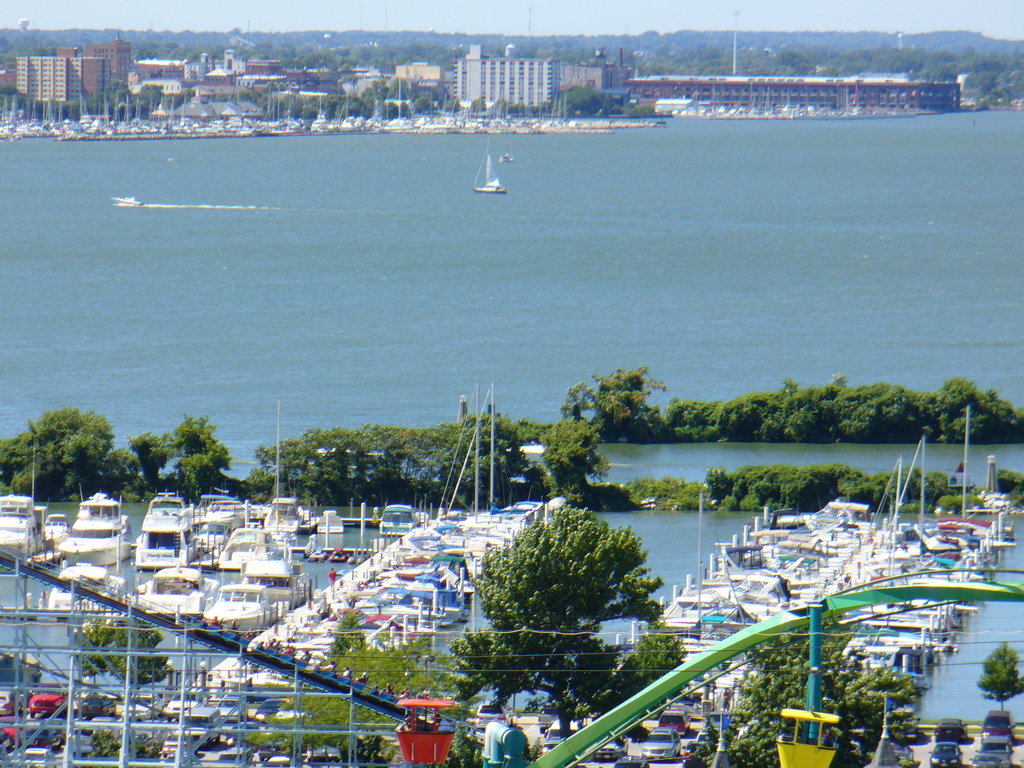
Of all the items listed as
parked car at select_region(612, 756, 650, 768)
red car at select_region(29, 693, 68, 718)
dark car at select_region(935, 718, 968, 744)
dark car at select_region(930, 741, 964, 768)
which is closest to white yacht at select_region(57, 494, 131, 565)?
red car at select_region(29, 693, 68, 718)

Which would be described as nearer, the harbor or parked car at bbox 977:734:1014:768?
the harbor

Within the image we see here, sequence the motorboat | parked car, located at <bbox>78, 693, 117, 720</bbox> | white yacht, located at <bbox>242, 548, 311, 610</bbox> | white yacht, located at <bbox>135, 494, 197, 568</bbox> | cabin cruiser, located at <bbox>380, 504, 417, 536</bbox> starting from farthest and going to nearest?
1. cabin cruiser, located at <bbox>380, 504, 417, 536</bbox>
2. the motorboat
3. white yacht, located at <bbox>135, 494, 197, 568</bbox>
4. white yacht, located at <bbox>242, 548, 311, 610</bbox>
5. parked car, located at <bbox>78, 693, 117, 720</bbox>

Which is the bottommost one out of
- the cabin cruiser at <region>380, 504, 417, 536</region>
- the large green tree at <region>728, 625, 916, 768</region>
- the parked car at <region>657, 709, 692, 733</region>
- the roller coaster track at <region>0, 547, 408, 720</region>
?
the cabin cruiser at <region>380, 504, 417, 536</region>

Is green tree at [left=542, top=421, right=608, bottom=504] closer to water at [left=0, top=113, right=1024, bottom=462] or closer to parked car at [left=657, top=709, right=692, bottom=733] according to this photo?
water at [left=0, top=113, right=1024, bottom=462]

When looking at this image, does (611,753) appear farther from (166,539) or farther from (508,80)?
(508,80)

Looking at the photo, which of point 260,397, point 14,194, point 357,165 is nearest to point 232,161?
point 357,165

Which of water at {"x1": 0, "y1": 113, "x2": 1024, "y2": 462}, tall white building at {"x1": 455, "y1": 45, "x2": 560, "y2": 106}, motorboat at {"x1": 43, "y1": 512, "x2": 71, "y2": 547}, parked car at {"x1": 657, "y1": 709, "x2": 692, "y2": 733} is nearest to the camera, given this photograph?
parked car at {"x1": 657, "y1": 709, "x2": 692, "y2": 733}

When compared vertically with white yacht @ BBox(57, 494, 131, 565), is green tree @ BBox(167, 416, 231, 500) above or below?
above
